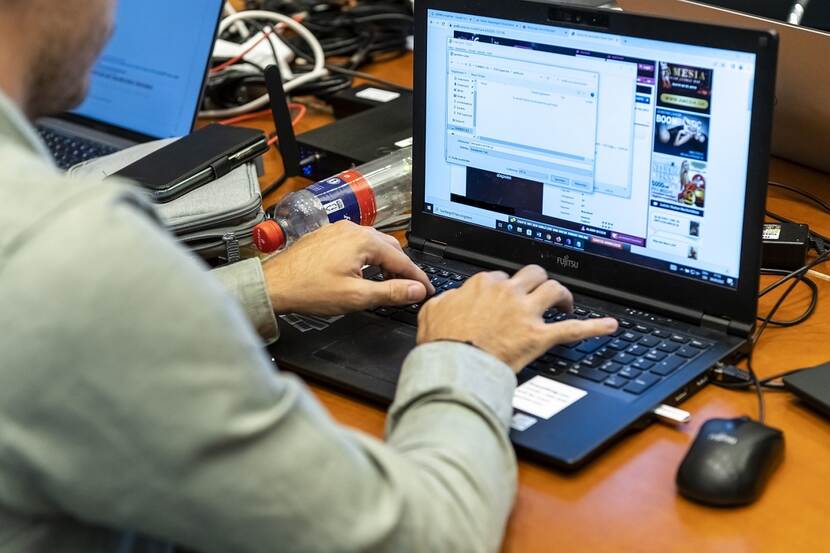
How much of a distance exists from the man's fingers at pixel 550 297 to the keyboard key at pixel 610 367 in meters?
0.08

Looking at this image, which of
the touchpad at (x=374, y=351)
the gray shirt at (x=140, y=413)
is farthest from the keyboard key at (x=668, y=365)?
the gray shirt at (x=140, y=413)

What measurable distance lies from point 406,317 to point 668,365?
0.99ft

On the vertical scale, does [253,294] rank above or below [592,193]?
below

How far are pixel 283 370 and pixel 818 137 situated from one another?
0.81 meters

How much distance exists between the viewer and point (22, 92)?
799 mm

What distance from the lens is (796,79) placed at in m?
1.38

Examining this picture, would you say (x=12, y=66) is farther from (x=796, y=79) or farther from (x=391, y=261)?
(x=796, y=79)

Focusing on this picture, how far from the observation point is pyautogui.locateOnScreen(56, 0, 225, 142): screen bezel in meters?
1.71

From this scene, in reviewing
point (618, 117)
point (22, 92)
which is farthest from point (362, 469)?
point (618, 117)

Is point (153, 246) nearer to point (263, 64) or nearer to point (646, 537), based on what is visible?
point (646, 537)

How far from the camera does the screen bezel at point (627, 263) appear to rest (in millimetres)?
1029

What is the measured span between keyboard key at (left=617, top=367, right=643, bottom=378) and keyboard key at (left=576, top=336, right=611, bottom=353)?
0.05 m

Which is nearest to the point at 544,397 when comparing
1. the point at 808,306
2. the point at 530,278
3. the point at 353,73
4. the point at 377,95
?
the point at 530,278

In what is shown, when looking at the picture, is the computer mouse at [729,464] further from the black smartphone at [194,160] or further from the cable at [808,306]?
the black smartphone at [194,160]
